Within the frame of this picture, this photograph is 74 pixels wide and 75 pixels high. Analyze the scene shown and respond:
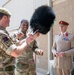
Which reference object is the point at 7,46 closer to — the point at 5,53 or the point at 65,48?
the point at 5,53

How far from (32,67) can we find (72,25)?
5.76 feet

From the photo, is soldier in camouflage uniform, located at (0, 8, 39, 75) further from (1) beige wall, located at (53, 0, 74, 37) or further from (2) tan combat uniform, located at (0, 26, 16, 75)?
(1) beige wall, located at (53, 0, 74, 37)

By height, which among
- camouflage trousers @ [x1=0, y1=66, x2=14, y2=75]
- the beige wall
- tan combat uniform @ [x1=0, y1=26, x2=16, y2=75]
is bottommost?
camouflage trousers @ [x1=0, y1=66, x2=14, y2=75]

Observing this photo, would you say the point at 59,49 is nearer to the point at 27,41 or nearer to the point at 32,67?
the point at 32,67

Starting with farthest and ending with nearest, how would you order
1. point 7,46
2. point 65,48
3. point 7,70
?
point 65,48, point 7,70, point 7,46

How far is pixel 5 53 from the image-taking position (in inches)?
103

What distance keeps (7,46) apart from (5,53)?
0.70 feet

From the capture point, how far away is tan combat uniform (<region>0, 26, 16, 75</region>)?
2.43 metres

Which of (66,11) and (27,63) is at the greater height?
(66,11)

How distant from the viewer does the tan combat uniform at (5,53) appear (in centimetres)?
243

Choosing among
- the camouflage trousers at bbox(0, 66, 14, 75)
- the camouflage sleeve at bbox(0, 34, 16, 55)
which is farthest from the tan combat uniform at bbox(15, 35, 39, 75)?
the camouflage sleeve at bbox(0, 34, 16, 55)

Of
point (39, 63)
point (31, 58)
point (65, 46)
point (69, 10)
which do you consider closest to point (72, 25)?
point (69, 10)

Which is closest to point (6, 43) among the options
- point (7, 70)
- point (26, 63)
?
point (7, 70)

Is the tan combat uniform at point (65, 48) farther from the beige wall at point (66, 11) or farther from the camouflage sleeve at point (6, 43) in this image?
the camouflage sleeve at point (6, 43)
